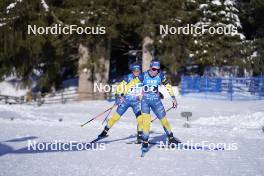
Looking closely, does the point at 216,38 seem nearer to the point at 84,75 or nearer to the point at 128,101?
the point at 84,75

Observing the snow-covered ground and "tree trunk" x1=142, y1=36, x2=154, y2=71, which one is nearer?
the snow-covered ground

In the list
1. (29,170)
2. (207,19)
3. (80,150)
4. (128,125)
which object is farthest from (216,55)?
(29,170)

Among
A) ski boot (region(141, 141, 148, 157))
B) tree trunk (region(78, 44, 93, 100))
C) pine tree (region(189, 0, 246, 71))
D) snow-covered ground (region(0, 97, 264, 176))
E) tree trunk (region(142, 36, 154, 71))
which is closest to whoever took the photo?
snow-covered ground (region(0, 97, 264, 176))

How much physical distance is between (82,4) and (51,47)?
486 centimetres

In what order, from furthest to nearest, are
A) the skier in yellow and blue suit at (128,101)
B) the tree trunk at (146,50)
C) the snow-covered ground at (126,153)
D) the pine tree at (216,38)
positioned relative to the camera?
the pine tree at (216,38), the tree trunk at (146,50), the skier in yellow and blue suit at (128,101), the snow-covered ground at (126,153)

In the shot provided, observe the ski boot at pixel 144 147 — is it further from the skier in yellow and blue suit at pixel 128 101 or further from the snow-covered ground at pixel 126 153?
the skier in yellow and blue suit at pixel 128 101

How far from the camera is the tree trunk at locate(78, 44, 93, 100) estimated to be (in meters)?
35.1

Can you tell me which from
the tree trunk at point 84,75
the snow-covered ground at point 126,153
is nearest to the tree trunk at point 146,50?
the tree trunk at point 84,75

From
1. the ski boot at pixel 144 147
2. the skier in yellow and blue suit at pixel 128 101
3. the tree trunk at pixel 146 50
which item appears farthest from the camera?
the tree trunk at pixel 146 50

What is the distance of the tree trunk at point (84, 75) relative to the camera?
115 feet

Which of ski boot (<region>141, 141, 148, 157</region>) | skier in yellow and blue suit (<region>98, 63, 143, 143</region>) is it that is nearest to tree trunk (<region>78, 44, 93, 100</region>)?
skier in yellow and blue suit (<region>98, 63, 143, 143</region>)

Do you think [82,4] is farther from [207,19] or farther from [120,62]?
[120,62]

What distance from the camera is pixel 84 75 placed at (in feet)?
117

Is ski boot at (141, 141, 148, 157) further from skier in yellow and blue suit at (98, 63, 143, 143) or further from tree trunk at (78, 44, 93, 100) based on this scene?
tree trunk at (78, 44, 93, 100)
